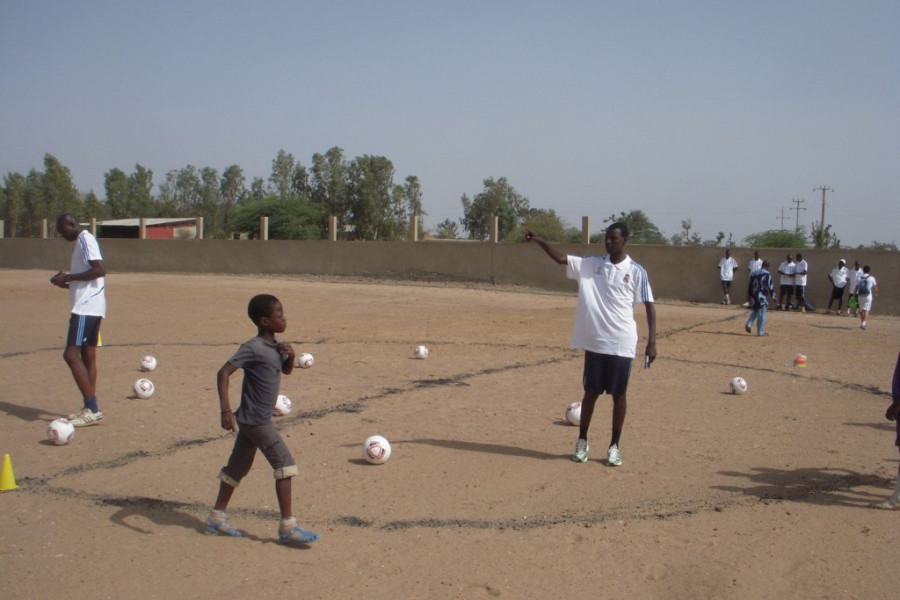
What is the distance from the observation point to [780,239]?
128 ft

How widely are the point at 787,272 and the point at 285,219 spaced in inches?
1202

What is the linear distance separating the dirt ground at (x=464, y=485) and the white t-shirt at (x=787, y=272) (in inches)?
451

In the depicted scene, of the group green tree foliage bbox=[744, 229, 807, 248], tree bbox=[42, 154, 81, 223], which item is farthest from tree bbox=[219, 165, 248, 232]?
green tree foliage bbox=[744, 229, 807, 248]

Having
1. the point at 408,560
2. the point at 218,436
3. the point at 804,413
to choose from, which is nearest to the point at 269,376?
the point at 408,560

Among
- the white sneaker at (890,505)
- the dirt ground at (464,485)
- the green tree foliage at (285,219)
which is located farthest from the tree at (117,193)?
the white sneaker at (890,505)

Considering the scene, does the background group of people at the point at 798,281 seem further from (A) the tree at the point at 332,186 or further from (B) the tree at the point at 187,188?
(B) the tree at the point at 187,188

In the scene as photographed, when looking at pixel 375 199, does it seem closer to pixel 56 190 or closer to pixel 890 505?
pixel 56 190

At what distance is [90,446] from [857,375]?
10264 millimetres

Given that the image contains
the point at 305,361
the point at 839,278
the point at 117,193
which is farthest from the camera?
the point at 117,193

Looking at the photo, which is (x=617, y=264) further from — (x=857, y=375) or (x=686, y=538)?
(x=857, y=375)

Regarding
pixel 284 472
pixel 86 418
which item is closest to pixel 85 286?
pixel 86 418

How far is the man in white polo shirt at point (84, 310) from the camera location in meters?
7.76

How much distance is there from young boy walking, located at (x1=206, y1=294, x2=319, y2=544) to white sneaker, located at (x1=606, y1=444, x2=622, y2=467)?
273 centimetres

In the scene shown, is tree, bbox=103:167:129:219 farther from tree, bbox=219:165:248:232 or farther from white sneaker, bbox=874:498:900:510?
white sneaker, bbox=874:498:900:510
